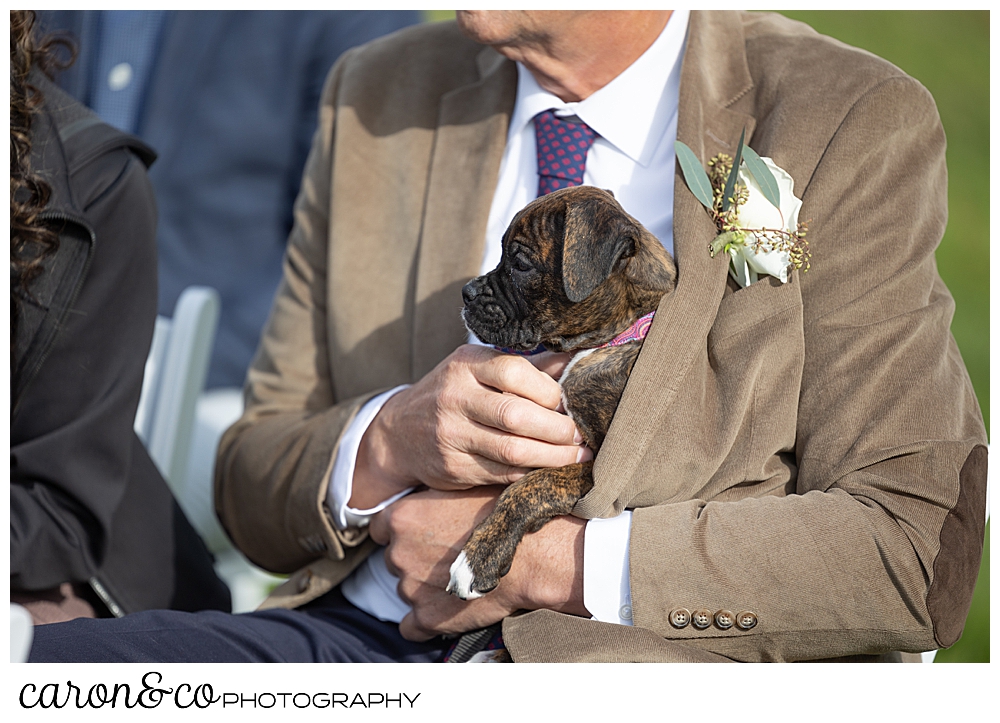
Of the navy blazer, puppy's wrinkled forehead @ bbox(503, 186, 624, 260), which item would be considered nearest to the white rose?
puppy's wrinkled forehead @ bbox(503, 186, 624, 260)

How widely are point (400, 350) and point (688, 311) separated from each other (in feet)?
3.03

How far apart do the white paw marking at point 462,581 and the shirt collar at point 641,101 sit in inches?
45.2

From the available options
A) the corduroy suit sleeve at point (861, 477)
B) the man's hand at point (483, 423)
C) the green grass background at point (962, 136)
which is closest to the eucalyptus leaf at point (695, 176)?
the corduroy suit sleeve at point (861, 477)

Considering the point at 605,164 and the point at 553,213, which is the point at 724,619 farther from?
the point at 605,164

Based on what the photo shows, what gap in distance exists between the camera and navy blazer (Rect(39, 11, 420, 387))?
16.4 feet

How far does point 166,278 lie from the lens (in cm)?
509

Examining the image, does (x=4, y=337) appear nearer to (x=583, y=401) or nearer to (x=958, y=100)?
(x=583, y=401)

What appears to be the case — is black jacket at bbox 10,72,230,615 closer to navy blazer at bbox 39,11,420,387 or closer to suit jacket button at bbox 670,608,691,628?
suit jacket button at bbox 670,608,691,628

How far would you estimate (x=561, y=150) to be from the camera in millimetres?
2445

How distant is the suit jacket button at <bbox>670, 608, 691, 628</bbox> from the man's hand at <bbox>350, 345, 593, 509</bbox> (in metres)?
0.44

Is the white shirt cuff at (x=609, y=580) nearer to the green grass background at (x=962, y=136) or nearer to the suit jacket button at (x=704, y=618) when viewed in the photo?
the suit jacket button at (x=704, y=618)

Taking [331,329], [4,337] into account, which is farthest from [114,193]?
[331,329]

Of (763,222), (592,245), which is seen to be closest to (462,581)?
(592,245)

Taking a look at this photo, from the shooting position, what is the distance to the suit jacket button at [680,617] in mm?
1988
